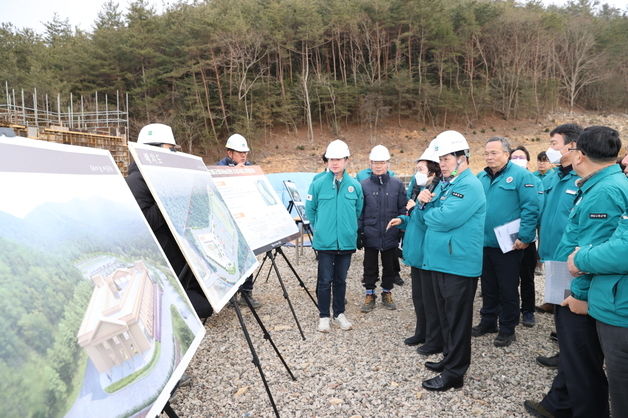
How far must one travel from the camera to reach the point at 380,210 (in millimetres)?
4609

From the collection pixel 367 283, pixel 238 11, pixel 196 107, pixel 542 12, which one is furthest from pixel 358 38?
pixel 367 283

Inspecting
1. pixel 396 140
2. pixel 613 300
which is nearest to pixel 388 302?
pixel 613 300

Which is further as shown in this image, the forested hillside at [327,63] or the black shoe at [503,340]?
the forested hillside at [327,63]

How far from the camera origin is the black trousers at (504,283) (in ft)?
12.1

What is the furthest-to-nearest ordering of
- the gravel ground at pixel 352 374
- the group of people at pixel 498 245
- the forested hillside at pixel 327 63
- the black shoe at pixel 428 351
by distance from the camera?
the forested hillside at pixel 327 63, the black shoe at pixel 428 351, the gravel ground at pixel 352 374, the group of people at pixel 498 245

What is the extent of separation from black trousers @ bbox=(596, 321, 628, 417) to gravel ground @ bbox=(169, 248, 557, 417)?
894 millimetres

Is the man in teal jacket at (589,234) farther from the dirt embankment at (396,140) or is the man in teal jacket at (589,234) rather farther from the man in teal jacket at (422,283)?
the dirt embankment at (396,140)

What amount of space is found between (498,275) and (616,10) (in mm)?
69225

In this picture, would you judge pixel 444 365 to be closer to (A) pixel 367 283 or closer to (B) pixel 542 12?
(A) pixel 367 283

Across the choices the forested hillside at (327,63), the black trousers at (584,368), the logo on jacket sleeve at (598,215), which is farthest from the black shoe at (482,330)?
the forested hillside at (327,63)

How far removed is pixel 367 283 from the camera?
4.83m

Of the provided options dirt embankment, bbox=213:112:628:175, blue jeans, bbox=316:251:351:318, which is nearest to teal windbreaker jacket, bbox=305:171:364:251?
blue jeans, bbox=316:251:351:318

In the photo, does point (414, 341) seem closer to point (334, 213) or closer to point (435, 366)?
point (435, 366)

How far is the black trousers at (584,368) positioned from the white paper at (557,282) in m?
0.09
